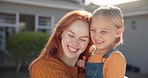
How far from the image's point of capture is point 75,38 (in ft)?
6.43

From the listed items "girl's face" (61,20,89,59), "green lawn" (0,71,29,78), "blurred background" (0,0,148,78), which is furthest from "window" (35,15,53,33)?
"girl's face" (61,20,89,59)

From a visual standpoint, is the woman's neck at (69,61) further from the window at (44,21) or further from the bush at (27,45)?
the window at (44,21)

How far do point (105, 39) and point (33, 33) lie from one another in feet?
30.1

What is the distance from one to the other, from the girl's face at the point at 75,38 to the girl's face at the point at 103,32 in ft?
0.24

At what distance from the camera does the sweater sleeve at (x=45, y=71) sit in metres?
1.82

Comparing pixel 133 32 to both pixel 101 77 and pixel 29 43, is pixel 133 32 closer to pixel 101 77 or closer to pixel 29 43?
pixel 29 43

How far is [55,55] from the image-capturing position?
202 cm

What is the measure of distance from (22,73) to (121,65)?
9.20 meters

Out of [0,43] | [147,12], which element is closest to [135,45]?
[147,12]

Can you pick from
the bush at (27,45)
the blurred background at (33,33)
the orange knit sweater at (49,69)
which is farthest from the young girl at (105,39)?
the bush at (27,45)

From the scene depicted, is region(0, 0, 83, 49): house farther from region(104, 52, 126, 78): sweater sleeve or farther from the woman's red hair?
region(104, 52, 126, 78): sweater sleeve

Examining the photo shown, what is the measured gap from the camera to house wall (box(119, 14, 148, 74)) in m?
12.6


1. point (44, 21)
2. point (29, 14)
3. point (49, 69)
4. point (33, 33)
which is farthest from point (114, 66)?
point (44, 21)

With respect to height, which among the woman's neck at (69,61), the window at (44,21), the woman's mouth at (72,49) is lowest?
the window at (44,21)
